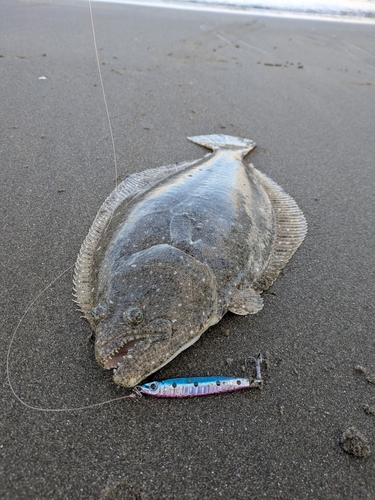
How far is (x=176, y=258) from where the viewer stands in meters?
2.59

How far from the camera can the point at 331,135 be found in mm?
5094

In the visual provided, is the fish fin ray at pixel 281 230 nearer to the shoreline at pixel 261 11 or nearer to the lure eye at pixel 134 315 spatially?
the lure eye at pixel 134 315

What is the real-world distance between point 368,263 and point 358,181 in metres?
1.38

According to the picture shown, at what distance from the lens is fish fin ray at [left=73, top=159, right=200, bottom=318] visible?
275 cm

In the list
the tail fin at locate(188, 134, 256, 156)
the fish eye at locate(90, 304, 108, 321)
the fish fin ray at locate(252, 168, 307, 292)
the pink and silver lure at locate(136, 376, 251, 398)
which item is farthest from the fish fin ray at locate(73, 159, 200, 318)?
the fish fin ray at locate(252, 168, 307, 292)

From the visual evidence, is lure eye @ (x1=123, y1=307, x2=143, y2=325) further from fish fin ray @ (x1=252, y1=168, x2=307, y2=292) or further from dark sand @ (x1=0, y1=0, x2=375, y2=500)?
fish fin ray @ (x1=252, y1=168, x2=307, y2=292)

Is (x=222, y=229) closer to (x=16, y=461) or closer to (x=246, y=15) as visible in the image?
(x=16, y=461)

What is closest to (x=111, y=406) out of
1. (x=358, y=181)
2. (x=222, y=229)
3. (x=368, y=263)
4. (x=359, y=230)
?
(x=222, y=229)

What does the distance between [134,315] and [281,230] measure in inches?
73.6

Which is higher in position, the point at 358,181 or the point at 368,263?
the point at 358,181

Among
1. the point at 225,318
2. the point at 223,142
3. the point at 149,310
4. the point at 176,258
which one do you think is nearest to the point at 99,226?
the point at 176,258

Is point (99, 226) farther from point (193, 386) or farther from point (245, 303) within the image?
point (193, 386)

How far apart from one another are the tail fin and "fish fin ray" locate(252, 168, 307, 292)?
47cm

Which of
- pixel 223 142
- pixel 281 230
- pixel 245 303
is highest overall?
pixel 223 142
